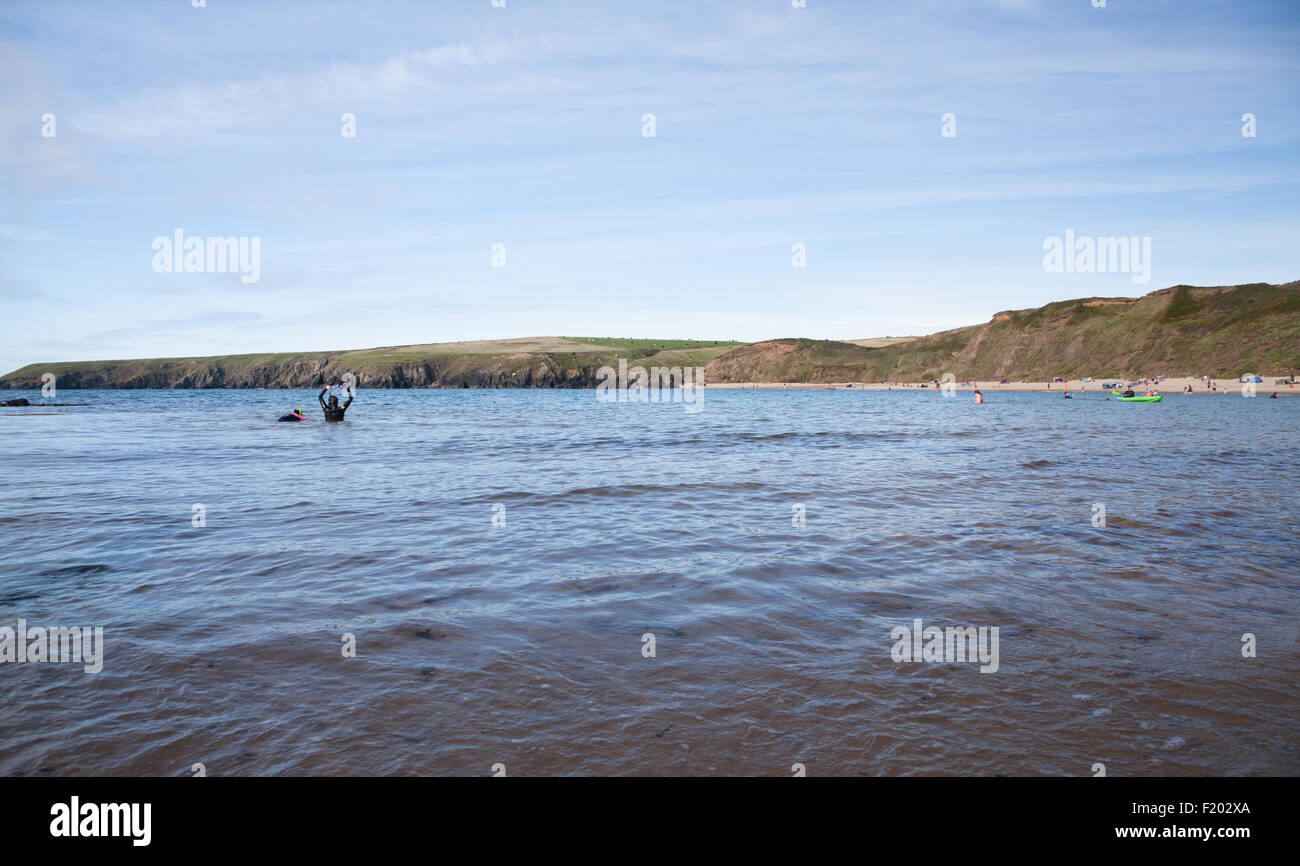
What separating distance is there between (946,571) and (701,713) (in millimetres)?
5512

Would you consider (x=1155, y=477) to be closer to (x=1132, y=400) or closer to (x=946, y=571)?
(x=946, y=571)

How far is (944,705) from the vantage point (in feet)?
16.9

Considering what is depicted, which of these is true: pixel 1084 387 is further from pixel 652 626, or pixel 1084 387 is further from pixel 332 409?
pixel 652 626

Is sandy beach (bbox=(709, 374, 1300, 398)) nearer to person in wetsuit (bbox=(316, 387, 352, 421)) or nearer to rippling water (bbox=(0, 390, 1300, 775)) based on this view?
rippling water (bbox=(0, 390, 1300, 775))

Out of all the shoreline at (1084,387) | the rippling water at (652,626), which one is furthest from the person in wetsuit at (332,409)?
the shoreline at (1084,387)

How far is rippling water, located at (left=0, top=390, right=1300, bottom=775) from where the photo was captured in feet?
15.0

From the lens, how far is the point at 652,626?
7113 mm

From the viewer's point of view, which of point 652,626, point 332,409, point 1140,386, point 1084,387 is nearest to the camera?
point 652,626

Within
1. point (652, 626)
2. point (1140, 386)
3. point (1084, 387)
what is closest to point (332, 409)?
point (652, 626)

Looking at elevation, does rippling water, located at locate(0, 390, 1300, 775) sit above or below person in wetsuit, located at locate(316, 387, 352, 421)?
below

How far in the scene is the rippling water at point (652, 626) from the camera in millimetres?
4582

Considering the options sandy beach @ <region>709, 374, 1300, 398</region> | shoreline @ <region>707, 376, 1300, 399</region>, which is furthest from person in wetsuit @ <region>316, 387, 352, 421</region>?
sandy beach @ <region>709, 374, 1300, 398</region>
